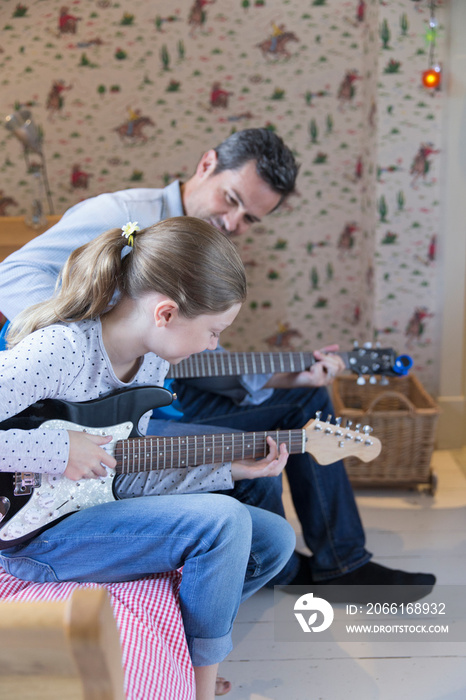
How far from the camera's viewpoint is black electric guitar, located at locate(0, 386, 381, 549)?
1187 millimetres

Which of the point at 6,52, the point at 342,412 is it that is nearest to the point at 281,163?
the point at 342,412

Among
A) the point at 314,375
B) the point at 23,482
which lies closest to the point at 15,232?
the point at 314,375

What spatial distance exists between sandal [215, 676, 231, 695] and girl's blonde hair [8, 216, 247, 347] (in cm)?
83

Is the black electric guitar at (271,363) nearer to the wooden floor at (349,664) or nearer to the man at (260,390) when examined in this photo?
the man at (260,390)

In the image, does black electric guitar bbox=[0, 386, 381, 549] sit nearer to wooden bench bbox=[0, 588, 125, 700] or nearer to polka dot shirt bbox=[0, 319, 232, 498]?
polka dot shirt bbox=[0, 319, 232, 498]

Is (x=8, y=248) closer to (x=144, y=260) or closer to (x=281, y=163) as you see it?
(x=281, y=163)

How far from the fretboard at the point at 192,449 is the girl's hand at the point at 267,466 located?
17 mm

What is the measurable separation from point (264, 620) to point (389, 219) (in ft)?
5.45

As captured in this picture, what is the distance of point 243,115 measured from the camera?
296cm

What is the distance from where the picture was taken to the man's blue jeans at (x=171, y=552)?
116 centimetres

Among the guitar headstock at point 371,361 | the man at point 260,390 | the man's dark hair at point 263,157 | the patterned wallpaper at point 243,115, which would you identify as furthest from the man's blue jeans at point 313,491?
the patterned wallpaper at point 243,115

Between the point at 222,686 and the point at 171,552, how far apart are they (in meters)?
0.46

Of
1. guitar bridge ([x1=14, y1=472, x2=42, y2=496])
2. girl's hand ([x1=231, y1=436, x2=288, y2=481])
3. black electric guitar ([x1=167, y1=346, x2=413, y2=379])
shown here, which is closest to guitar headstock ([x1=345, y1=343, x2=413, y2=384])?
black electric guitar ([x1=167, y1=346, x2=413, y2=379])

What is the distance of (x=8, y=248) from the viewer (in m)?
2.78
